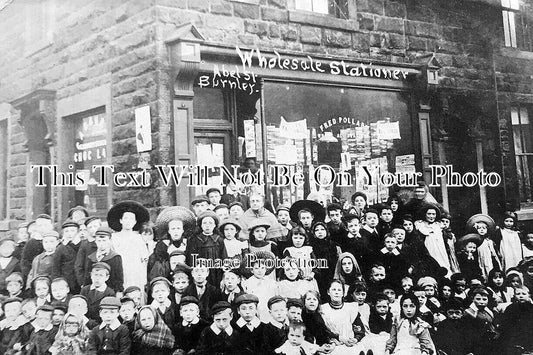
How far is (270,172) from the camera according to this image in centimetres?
418

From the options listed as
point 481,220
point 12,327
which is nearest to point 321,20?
point 481,220

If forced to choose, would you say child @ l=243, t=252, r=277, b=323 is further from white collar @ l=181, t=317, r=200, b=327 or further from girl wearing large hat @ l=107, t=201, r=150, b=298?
girl wearing large hat @ l=107, t=201, r=150, b=298

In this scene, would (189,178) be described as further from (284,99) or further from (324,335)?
(324,335)

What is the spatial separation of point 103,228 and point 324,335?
74.9 inches

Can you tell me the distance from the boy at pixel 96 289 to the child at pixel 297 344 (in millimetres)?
1374

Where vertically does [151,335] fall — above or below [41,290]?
below

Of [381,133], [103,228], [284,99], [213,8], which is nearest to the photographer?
[103,228]

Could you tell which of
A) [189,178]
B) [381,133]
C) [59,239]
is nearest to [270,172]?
[189,178]

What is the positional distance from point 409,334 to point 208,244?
189 centimetres

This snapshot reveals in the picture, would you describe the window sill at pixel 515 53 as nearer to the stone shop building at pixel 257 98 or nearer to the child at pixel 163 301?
the stone shop building at pixel 257 98

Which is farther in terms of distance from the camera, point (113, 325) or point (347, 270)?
point (347, 270)

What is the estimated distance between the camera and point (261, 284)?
400cm

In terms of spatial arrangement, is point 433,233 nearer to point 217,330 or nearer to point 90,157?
point 217,330

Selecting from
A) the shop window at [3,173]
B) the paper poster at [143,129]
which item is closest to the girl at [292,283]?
the paper poster at [143,129]
